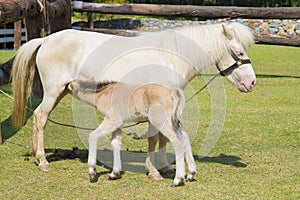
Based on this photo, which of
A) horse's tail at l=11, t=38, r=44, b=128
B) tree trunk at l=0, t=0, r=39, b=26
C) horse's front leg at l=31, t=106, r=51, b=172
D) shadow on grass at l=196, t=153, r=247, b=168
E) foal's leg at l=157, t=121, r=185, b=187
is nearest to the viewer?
foal's leg at l=157, t=121, r=185, b=187

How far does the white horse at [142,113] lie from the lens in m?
5.16

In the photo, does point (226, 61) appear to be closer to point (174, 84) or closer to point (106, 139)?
point (174, 84)

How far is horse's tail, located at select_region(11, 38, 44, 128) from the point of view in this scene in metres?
6.16

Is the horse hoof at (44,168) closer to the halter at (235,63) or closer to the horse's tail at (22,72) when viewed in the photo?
the horse's tail at (22,72)

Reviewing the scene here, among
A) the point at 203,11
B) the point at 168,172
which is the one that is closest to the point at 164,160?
the point at 168,172

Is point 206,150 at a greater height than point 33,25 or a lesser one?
lesser

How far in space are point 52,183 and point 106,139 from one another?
6.80 ft

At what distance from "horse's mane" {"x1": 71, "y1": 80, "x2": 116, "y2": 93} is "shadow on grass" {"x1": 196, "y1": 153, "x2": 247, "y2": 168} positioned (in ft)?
Result: 4.77

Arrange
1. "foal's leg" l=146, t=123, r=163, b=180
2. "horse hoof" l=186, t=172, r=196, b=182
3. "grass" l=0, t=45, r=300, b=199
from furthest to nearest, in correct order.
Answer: "foal's leg" l=146, t=123, r=163, b=180
"horse hoof" l=186, t=172, r=196, b=182
"grass" l=0, t=45, r=300, b=199

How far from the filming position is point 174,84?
530 cm

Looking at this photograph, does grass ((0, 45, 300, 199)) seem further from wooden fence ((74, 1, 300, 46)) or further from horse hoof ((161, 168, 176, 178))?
wooden fence ((74, 1, 300, 46))

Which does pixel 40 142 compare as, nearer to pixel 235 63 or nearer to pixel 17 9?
pixel 17 9

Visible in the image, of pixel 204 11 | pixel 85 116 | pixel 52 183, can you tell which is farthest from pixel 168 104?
pixel 204 11

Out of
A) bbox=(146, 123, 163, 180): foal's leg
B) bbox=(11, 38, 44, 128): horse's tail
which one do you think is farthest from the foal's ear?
bbox=(11, 38, 44, 128): horse's tail
